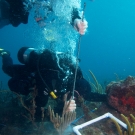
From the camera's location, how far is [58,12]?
8.38 m

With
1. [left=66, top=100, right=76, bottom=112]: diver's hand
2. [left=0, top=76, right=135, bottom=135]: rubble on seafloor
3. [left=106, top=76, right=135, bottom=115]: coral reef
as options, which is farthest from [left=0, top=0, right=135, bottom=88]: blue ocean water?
[left=66, top=100, right=76, bottom=112]: diver's hand

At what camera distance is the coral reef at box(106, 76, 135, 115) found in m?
4.46

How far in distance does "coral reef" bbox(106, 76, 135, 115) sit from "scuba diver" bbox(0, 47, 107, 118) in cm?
66

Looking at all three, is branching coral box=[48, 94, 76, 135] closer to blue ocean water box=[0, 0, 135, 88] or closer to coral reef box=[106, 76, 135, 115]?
coral reef box=[106, 76, 135, 115]

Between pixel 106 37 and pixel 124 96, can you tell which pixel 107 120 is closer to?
pixel 124 96

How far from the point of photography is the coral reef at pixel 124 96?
14.6 ft

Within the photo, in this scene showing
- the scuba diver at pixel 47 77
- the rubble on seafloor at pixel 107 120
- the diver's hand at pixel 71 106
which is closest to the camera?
the diver's hand at pixel 71 106

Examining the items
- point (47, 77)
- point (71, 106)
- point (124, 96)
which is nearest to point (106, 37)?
point (124, 96)

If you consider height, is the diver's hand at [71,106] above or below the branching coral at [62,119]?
above

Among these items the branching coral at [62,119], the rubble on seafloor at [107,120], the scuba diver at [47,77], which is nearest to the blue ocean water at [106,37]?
the rubble on seafloor at [107,120]

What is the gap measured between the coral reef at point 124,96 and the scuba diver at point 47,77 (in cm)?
66

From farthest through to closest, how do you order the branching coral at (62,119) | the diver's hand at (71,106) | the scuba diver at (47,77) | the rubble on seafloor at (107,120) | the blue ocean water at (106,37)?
1. the blue ocean water at (106,37)
2. the scuba diver at (47,77)
3. the rubble on seafloor at (107,120)
4. the branching coral at (62,119)
5. the diver's hand at (71,106)

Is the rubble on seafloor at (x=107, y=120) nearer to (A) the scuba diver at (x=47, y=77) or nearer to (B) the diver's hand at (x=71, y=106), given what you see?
(A) the scuba diver at (x=47, y=77)

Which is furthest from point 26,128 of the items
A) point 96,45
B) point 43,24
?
point 96,45
